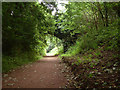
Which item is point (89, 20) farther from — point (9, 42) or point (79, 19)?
point (9, 42)

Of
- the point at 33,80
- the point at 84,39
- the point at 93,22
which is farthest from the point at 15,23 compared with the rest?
the point at 93,22

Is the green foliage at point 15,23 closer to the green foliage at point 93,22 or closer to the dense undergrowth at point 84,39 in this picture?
the dense undergrowth at point 84,39

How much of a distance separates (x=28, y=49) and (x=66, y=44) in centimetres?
768

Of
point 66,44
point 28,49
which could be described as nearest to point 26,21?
point 28,49

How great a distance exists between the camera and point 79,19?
27.2ft

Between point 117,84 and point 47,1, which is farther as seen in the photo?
point 47,1

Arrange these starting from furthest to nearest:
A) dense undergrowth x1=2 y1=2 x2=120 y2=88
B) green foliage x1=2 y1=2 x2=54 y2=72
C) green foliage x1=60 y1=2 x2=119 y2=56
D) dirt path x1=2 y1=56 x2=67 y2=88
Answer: green foliage x1=60 y1=2 x2=119 y2=56, green foliage x1=2 y1=2 x2=54 y2=72, dense undergrowth x1=2 y1=2 x2=120 y2=88, dirt path x1=2 y1=56 x2=67 y2=88

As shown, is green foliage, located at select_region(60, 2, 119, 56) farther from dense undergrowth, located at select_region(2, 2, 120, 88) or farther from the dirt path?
the dirt path

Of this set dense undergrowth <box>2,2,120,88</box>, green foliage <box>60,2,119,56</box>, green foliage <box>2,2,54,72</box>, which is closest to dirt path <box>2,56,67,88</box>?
dense undergrowth <box>2,2,120,88</box>

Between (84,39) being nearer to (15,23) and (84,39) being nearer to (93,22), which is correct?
(93,22)

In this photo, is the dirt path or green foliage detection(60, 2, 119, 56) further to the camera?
green foliage detection(60, 2, 119, 56)

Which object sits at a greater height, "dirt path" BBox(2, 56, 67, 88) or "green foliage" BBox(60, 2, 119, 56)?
"green foliage" BBox(60, 2, 119, 56)

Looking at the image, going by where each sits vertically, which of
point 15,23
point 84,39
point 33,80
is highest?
point 15,23

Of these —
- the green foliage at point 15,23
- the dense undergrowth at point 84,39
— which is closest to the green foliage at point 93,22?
the dense undergrowth at point 84,39
